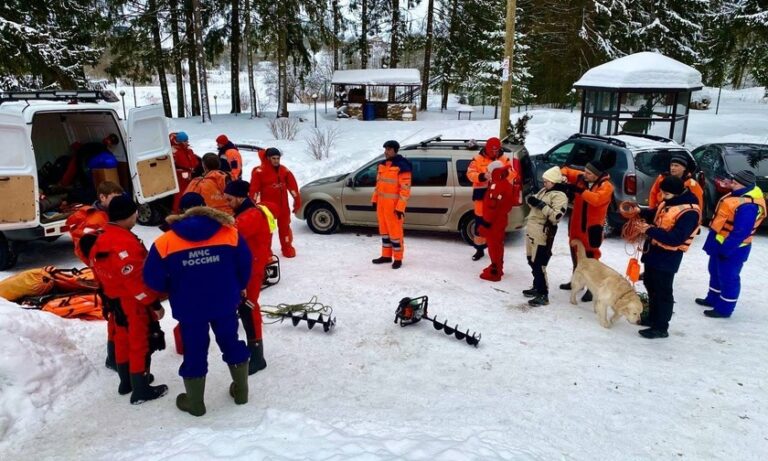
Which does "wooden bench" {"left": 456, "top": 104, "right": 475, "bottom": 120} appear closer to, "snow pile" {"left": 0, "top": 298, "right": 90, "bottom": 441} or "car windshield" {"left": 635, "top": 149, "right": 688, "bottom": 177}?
"car windshield" {"left": 635, "top": 149, "right": 688, "bottom": 177}

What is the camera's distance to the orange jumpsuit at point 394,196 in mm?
7055

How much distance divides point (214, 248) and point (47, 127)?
27.1 ft

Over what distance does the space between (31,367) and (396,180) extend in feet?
14.9

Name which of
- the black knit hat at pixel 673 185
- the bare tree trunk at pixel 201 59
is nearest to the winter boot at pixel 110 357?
the black knit hat at pixel 673 185

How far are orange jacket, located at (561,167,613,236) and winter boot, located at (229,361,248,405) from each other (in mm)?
4126

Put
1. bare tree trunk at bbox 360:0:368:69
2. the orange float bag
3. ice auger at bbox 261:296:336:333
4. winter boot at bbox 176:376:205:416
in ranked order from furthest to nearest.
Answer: bare tree trunk at bbox 360:0:368:69 < the orange float bag < ice auger at bbox 261:296:336:333 < winter boot at bbox 176:376:205:416

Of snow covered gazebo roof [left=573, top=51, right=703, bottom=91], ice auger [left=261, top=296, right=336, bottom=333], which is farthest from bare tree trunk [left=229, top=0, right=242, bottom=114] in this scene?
ice auger [left=261, top=296, right=336, bottom=333]

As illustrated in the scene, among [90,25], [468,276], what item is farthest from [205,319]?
[90,25]

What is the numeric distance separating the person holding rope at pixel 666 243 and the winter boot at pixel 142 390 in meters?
4.57

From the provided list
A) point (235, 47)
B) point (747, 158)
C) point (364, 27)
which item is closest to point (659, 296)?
point (747, 158)

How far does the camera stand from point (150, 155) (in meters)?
8.59

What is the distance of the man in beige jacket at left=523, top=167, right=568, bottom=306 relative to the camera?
19.4 feet

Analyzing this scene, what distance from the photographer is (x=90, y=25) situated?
18.7 m

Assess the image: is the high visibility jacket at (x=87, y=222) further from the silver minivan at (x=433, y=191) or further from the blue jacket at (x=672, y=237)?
the blue jacket at (x=672, y=237)
